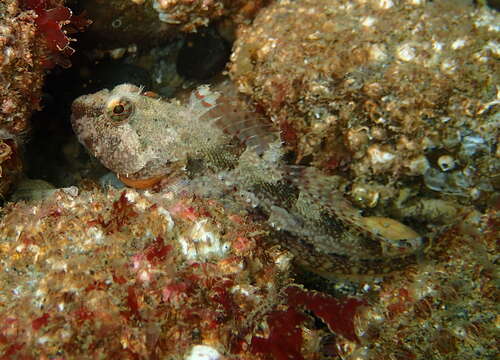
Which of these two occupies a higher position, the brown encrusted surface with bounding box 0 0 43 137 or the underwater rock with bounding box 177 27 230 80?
the brown encrusted surface with bounding box 0 0 43 137

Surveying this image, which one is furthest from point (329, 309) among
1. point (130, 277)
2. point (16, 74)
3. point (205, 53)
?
point (205, 53)

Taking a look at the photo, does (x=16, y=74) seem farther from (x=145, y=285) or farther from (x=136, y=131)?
(x=145, y=285)

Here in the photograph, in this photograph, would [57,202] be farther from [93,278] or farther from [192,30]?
[192,30]

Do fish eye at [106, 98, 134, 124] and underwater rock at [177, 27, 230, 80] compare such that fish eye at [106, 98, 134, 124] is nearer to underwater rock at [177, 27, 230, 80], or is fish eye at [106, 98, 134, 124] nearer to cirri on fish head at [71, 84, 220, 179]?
cirri on fish head at [71, 84, 220, 179]

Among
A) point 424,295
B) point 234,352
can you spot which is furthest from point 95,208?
point 424,295

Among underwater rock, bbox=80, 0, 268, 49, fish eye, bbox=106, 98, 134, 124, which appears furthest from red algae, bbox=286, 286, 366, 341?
underwater rock, bbox=80, 0, 268, 49

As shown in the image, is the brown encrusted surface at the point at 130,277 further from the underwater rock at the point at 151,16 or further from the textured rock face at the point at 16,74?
the underwater rock at the point at 151,16
